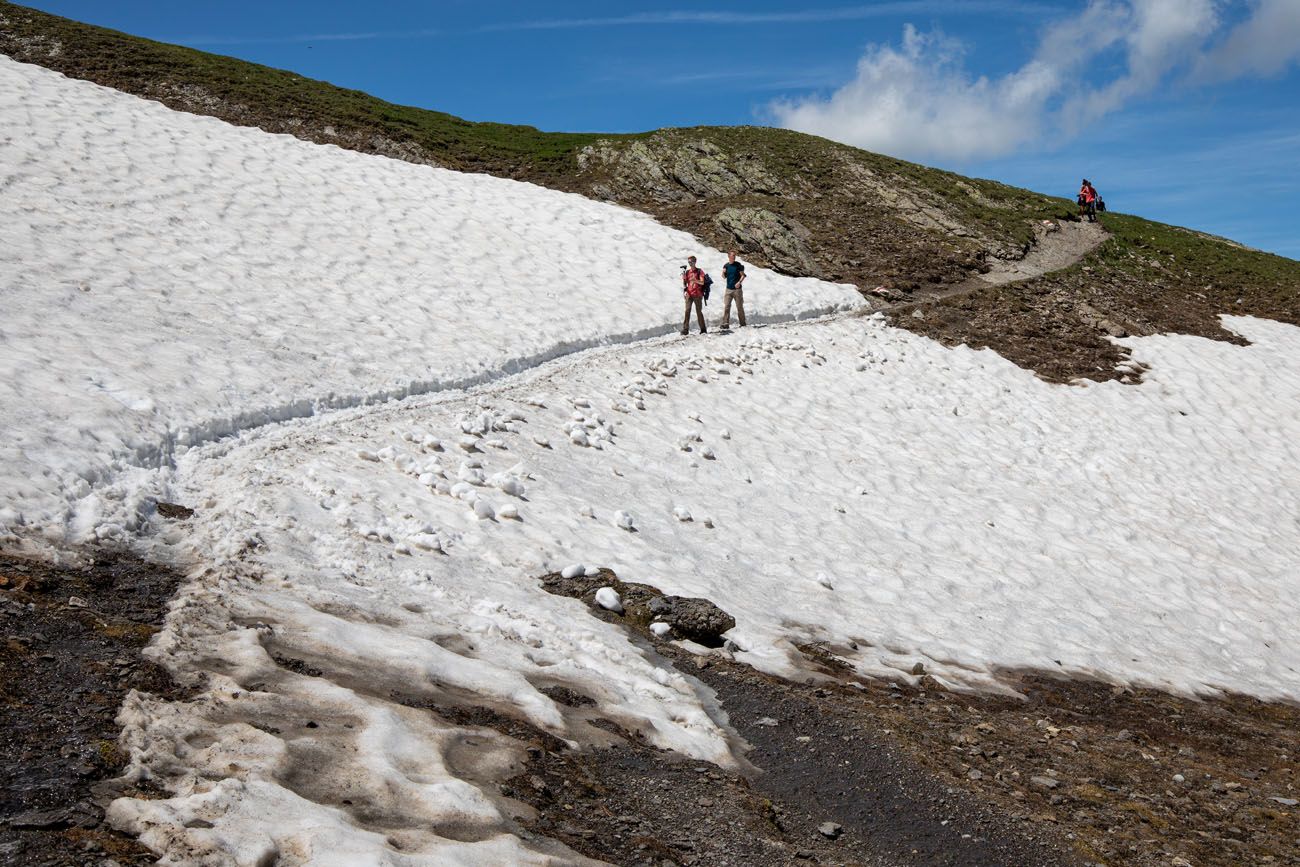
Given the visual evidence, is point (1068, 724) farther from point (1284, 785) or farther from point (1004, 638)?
point (1004, 638)

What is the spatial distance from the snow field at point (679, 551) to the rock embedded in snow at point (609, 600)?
545 millimetres

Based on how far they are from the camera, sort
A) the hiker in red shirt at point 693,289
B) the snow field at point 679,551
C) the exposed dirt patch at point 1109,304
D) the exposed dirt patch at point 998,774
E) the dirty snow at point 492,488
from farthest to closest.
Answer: the exposed dirt patch at point 1109,304
the hiker in red shirt at point 693,289
the exposed dirt patch at point 998,774
the dirty snow at point 492,488
the snow field at point 679,551

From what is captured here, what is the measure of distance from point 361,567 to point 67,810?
5138 mm

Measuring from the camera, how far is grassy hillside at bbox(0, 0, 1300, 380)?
104ft

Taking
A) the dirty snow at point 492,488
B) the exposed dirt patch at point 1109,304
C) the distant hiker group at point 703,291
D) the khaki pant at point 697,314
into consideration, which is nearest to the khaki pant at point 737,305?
the distant hiker group at point 703,291

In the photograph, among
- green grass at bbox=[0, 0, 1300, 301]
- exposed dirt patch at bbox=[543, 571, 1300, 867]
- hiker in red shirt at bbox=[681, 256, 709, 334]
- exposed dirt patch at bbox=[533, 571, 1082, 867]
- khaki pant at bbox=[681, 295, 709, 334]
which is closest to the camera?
exposed dirt patch at bbox=[533, 571, 1082, 867]

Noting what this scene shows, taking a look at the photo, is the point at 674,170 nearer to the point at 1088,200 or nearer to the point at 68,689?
the point at 1088,200

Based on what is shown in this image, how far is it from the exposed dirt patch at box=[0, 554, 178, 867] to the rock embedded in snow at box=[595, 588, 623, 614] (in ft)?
15.4

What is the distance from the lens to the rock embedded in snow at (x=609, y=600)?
10.9 meters

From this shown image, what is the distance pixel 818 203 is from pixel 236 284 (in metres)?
26.9

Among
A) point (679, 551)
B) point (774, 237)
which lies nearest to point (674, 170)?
point (774, 237)

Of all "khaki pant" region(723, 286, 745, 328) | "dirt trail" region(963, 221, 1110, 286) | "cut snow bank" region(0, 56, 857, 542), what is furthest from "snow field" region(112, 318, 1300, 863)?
"dirt trail" region(963, 221, 1110, 286)

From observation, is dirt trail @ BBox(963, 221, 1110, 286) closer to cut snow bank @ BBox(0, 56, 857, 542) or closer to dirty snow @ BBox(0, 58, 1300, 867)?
dirty snow @ BBox(0, 58, 1300, 867)

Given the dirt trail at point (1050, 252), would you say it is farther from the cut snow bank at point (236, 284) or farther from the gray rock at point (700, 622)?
the gray rock at point (700, 622)
